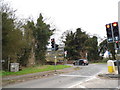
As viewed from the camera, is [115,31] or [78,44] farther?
[78,44]

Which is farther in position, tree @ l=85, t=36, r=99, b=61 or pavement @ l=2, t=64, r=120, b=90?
tree @ l=85, t=36, r=99, b=61

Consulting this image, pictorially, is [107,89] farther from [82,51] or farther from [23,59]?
[82,51]

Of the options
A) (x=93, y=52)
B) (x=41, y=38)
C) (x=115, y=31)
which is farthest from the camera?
(x=93, y=52)

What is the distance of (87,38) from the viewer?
191 ft

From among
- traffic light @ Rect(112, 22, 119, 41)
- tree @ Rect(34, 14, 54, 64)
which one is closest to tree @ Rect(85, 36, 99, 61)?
tree @ Rect(34, 14, 54, 64)

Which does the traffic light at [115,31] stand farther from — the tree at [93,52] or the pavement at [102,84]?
the tree at [93,52]

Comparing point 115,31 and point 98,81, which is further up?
point 115,31

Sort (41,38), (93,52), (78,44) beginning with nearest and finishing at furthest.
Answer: (41,38)
(78,44)
(93,52)

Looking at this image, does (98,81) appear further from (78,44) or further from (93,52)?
(93,52)

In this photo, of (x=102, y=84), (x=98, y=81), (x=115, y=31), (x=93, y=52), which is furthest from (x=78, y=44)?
(x=102, y=84)

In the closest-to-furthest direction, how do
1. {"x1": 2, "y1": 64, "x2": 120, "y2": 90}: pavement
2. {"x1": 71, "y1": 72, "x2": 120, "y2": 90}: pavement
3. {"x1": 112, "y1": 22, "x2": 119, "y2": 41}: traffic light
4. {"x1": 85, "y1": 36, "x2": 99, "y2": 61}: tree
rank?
1. {"x1": 71, "y1": 72, "x2": 120, "y2": 90}: pavement
2. {"x1": 2, "y1": 64, "x2": 120, "y2": 90}: pavement
3. {"x1": 112, "y1": 22, "x2": 119, "y2": 41}: traffic light
4. {"x1": 85, "y1": 36, "x2": 99, "y2": 61}: tree

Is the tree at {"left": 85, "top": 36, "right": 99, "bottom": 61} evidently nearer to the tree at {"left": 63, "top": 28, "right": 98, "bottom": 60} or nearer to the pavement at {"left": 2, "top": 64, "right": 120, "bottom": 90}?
the tree at {"left": 63, "top": 28, "right": 98, "bottom": 60}

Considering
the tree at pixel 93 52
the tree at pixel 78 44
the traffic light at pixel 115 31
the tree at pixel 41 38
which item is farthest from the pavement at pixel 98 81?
the tree at pixel 93 52

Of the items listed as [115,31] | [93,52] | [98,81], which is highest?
[115,31]
